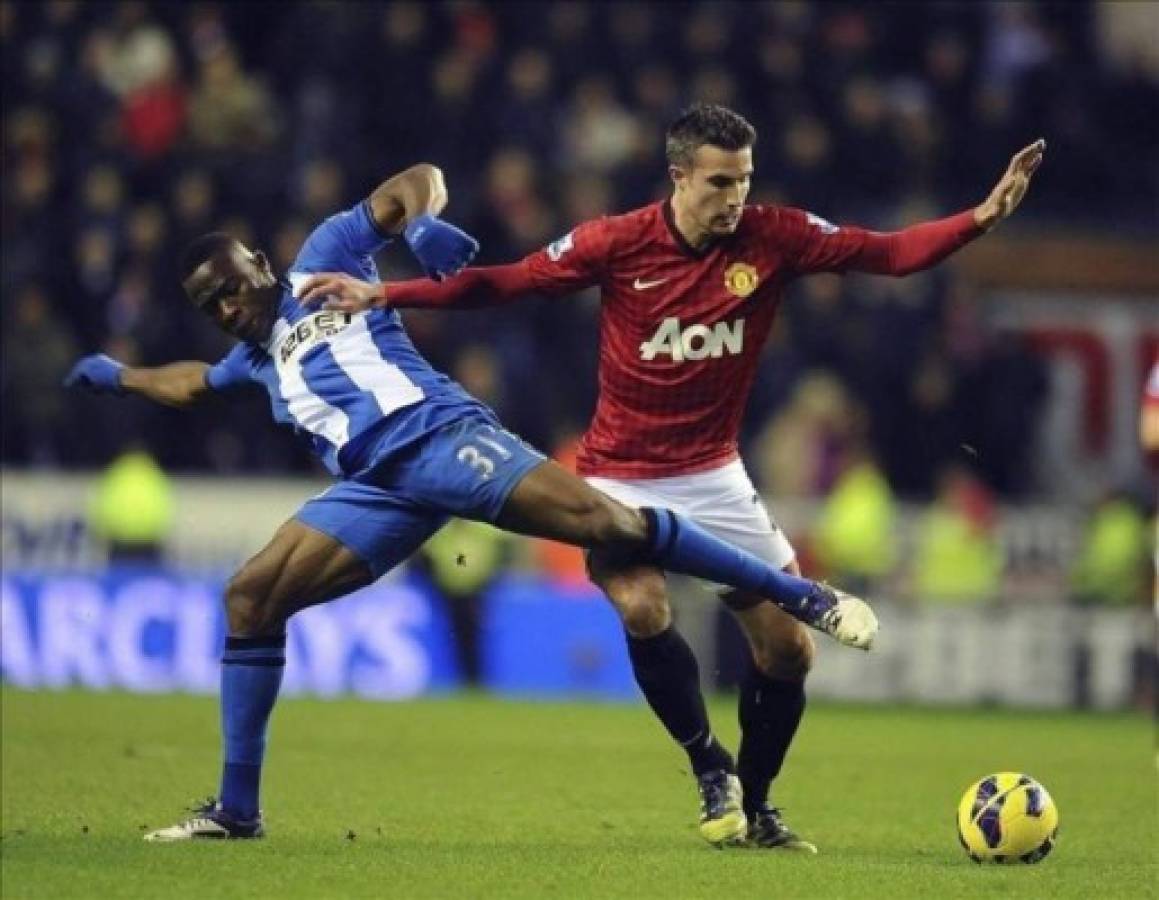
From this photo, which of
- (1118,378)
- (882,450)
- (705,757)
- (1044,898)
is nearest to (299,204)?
(882,450)

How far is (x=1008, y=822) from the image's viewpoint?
8.48 meters

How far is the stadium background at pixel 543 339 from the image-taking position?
1777 cm

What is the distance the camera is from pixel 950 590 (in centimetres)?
1944

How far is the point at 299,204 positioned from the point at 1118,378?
7.32 metres

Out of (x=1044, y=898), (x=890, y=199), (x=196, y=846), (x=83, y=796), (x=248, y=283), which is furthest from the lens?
(x=890, y=199)

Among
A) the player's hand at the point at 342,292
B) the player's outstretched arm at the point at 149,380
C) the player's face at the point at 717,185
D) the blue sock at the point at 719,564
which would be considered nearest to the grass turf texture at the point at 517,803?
the blue sock at the point at 719,564

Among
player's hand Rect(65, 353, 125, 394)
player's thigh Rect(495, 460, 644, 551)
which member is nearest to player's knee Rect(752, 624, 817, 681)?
player's thigh Rect(495, 460, 644, 551)

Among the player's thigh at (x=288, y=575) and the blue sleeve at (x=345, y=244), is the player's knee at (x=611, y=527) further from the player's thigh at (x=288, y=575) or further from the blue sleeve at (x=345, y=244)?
the blue sleeve at (x=345, y=244)

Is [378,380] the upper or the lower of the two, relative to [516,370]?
lower

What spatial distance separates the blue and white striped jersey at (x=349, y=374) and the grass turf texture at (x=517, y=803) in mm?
1308

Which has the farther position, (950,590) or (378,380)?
(950,590)

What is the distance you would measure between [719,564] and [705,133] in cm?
136

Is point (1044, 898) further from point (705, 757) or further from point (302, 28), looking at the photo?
point (302, 28)

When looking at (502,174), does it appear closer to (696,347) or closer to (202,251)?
(202,251)
